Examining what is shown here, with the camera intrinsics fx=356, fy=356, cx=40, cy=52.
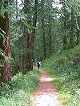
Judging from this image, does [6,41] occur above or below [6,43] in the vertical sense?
above

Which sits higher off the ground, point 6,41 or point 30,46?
point 6,41

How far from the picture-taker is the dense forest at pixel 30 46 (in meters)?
16.5

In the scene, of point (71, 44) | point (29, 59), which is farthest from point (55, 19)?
point (29, 59)

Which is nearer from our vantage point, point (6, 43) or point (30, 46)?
point (6, 43)

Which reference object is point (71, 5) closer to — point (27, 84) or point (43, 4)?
point (27, 84)

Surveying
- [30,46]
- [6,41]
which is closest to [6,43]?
[6,41]

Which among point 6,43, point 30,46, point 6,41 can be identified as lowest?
point 30,46

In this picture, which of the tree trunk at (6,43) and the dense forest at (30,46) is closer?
the dense forest at (30,46)

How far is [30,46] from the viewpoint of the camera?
110 feet

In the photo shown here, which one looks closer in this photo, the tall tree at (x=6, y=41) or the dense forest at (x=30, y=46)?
the dense forest at (x=30, y=46)

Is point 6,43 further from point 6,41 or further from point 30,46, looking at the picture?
point 30,46

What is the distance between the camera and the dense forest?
54.1 feet

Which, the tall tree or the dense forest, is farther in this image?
the tall tree

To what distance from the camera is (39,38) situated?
7500cm
